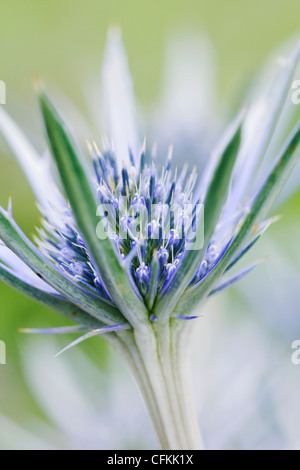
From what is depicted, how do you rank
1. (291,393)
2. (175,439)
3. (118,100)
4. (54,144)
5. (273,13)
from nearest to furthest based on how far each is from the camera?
(54,144) < (175,439) < (118,100) < (291,393) < (273,13)

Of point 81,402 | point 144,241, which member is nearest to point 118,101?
point 144,241

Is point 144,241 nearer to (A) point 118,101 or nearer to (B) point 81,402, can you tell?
(A) point 118,101

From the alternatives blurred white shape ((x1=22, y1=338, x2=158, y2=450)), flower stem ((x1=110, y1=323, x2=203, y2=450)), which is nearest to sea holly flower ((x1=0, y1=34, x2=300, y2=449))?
flower stem ((x1=110, y1=323, x2=203, y2=450))

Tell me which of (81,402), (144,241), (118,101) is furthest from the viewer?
(81,402)

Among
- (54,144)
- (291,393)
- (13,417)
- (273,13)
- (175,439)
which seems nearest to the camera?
(54,144)

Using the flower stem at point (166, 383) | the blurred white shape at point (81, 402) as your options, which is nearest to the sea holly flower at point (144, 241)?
the flower stem at point (166, 383)

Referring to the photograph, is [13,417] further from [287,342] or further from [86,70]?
[86,70]

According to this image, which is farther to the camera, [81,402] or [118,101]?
[81,402]

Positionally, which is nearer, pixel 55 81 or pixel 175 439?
pixel 175 439

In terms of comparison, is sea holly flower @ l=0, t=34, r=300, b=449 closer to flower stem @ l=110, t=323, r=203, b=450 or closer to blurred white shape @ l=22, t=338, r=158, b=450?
flower stem @ l=110, t=323, r=203, b=450
